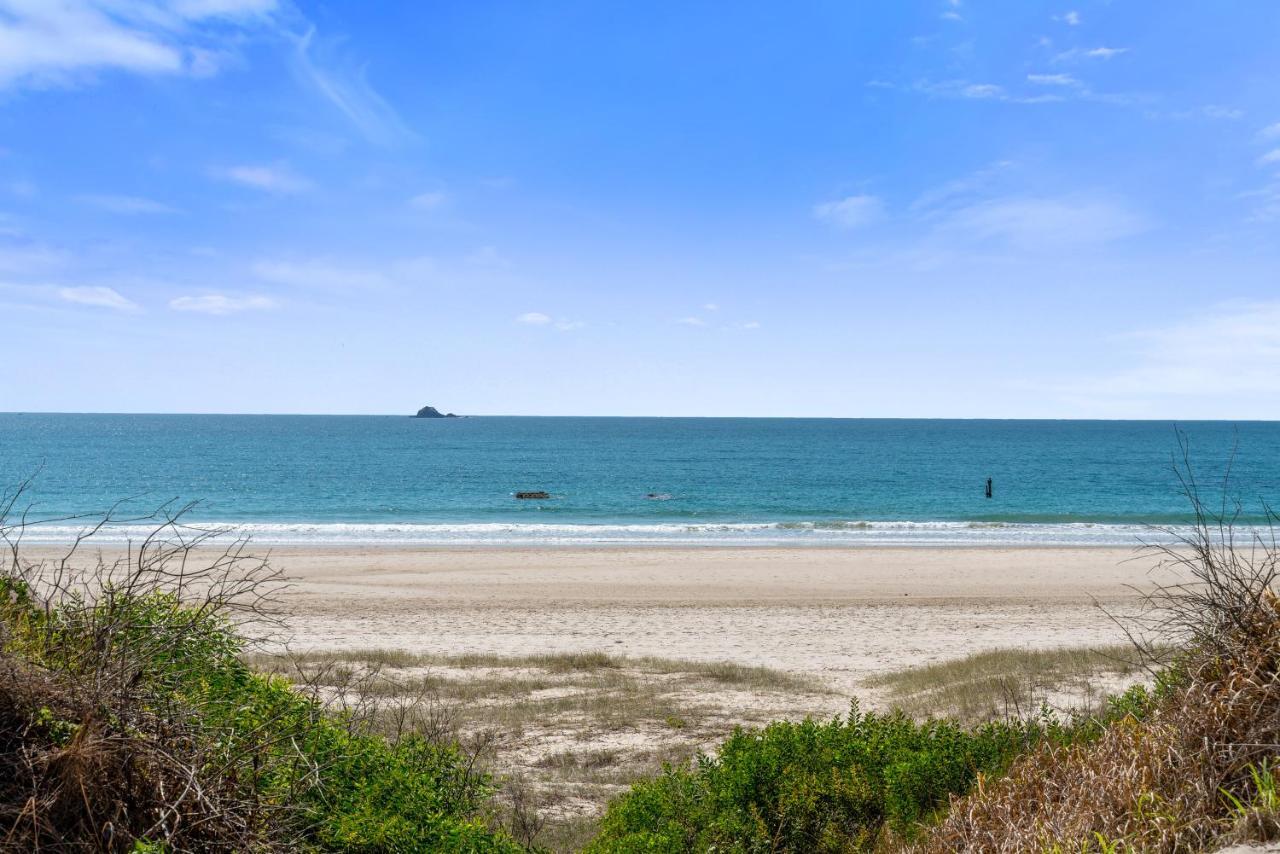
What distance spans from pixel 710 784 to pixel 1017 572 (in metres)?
28.1

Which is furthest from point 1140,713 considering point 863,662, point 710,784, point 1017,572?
point 1017,572

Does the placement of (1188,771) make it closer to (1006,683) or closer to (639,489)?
(1006,683)

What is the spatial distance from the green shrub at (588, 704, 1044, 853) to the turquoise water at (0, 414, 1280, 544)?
925 inches

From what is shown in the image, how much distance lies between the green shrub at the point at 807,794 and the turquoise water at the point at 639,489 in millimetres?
23504

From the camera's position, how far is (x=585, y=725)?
1223cm

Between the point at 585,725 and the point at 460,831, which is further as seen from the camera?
the point at 585,725

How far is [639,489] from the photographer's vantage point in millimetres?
69188

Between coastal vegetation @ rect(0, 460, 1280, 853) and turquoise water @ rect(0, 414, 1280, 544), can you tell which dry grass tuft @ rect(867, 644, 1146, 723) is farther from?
turquoise water @ rect(0, 414, 1280, 544)

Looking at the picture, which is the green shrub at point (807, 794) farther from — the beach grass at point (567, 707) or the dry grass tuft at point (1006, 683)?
the dry grass tuft at point (1006, 683)

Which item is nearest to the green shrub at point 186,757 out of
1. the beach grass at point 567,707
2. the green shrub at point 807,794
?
the green shrub at point 807,794

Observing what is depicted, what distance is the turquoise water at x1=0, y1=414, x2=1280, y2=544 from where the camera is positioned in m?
45.4

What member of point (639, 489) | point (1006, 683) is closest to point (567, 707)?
point (1006, 683)

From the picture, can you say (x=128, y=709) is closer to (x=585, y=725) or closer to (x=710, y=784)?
(x=710, y=784)

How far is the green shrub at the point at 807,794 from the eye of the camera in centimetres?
659
